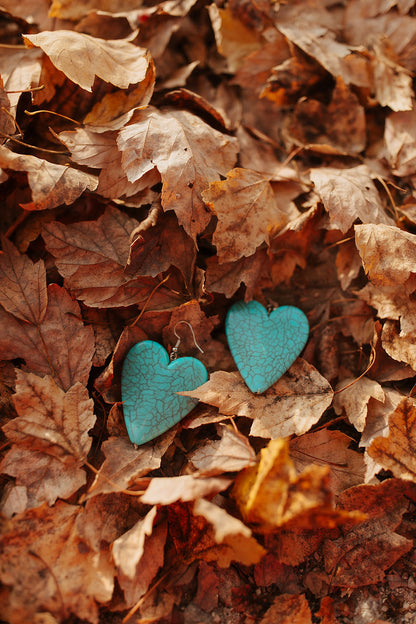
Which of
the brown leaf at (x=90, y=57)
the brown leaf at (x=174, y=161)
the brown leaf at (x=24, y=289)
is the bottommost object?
the brown leaf at (x=24, y=289)

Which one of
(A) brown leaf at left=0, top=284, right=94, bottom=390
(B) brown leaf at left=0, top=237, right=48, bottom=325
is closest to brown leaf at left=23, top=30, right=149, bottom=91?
(B) brown leaf at left=0, top=237, right=48, bottom=325

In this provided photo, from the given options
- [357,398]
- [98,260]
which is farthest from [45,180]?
[357,398]

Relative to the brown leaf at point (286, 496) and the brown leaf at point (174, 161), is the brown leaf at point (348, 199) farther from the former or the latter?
the brown leaf at point (286, 496)

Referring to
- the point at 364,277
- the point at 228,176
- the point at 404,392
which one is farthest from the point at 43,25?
the point at 404,392

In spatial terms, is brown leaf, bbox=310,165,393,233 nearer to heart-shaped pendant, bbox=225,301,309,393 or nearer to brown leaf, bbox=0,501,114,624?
heart-shaped pendant, bbox=225,301,309,393

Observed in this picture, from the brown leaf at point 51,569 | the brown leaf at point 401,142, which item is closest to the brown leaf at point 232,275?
the brown leaf at point 401,142

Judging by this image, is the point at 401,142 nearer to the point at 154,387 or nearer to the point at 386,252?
the point at 386,252
